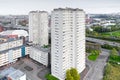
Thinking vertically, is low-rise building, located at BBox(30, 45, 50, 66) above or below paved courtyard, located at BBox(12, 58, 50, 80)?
above

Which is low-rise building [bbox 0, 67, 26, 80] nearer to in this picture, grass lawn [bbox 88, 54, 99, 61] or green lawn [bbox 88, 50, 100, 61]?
grass lawn [bbox 88, 54, 99, 61]

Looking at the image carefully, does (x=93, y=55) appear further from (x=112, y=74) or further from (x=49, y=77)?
(x=49, y=77)

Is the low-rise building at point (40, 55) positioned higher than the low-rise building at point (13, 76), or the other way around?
the low-rise building at point (40, 55)

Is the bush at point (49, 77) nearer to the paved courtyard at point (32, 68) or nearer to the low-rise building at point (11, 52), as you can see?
the paved courtyard at point (32, 68)

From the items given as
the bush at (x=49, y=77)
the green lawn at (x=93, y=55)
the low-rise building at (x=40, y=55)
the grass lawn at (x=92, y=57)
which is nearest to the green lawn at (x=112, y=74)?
the grass lawn at (x=92, y=57)

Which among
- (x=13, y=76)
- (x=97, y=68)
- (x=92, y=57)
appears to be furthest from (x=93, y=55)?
(x=13, y=76)

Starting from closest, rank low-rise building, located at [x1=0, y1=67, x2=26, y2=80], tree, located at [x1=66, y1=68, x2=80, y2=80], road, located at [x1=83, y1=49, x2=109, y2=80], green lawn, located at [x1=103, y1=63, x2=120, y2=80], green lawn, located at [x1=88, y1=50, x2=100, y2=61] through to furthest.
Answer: low-rise building, located at [x1=0, y1=67, x2=26, y2=80]
tree, located at [x1=66, y1=68, x2=80, y2=80]
green lawn, located at [x1=103, y1=63, x2=120, y2=80]
road, located at [x1=83, y1=49, x2=109, y2=80]
green lawn, located at [x1=88, y1=50, x2=100, y2=61]

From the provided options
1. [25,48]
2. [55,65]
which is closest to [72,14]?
[55,65]

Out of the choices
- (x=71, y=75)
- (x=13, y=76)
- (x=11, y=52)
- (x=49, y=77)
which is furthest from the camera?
(x=11, y=52)

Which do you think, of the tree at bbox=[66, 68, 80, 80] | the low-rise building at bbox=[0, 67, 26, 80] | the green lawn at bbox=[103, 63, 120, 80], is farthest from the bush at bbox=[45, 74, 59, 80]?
the green lawn at bbox=[103, 63, 120, 80]
